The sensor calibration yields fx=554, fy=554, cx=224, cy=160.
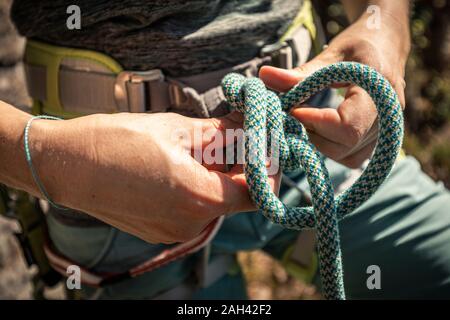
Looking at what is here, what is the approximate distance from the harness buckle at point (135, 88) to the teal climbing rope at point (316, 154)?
17cm

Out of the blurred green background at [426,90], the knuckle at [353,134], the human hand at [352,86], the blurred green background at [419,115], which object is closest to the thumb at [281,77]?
the human hand at [352,86]

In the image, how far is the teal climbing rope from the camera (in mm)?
736

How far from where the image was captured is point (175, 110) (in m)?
0.96

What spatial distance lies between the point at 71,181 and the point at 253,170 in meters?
0.24

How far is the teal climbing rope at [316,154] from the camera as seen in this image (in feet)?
2.42

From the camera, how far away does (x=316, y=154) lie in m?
0.78

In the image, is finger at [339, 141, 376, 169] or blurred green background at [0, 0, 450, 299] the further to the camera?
blurred green background at [0, 0, 450, 299]

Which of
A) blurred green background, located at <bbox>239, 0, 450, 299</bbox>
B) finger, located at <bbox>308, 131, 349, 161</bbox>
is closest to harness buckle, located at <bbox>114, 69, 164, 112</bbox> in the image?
finger, located at <bbox>308, 131, 349, 161</bbox>

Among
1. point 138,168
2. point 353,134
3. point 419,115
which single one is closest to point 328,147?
point 353,134

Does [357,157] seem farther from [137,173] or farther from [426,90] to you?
[426,90]

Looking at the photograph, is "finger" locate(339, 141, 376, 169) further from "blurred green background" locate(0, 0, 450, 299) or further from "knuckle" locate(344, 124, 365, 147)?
"blurred green background" locate(0, 0, 450, 299)

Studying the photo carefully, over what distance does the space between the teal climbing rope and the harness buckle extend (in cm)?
17

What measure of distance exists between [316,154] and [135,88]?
0.33m

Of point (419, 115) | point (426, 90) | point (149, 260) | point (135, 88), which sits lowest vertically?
point (419, 115)
